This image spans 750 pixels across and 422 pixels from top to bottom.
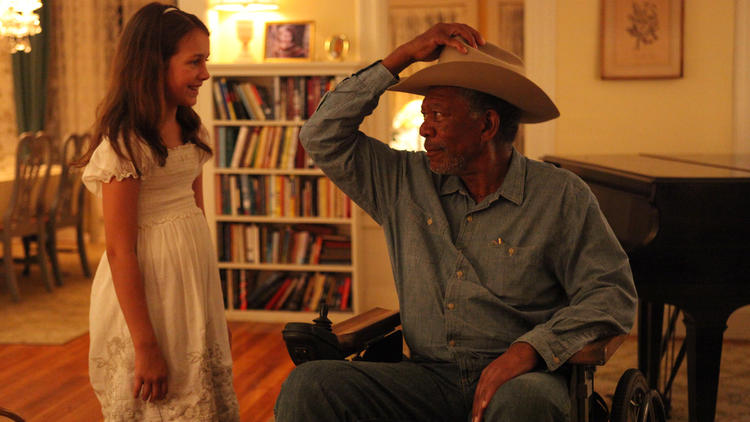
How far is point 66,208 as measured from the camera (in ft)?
19.5

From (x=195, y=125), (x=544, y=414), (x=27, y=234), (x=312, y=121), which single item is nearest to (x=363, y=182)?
(x=312, y=121)

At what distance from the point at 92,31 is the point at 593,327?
21.8ft

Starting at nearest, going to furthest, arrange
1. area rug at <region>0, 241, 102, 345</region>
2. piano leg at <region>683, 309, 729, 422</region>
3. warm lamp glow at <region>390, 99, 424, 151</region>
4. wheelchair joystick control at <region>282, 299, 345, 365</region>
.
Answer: wheelchair joystick control at <region>282, 299, 345, 365</region>
piano leg at <region>683, 309, 729, 422</region>
area rug at <region>0, 241, 102, 345</region>
warm lamp glow at <region>390, 99, 424, 151</region>

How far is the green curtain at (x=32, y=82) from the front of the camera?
743 centimetres

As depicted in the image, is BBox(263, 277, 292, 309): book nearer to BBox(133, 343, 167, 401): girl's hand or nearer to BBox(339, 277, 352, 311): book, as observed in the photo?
BBox(339, 277, 352, 311): book

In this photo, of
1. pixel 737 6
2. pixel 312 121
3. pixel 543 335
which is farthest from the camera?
pixel 737 6

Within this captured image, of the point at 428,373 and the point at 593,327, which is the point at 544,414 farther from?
the point at 428,373

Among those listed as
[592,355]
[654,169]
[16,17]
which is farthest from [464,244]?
[16,17]

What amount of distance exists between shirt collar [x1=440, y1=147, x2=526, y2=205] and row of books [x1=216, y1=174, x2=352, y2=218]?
8.30ft

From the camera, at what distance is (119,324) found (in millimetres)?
2064

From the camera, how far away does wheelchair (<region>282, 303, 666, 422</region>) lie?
1.84 meters

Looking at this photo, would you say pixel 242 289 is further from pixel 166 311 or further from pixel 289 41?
pixel 166 311

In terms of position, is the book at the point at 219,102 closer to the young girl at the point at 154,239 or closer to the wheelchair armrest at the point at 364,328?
the young girl at the point at 154,239

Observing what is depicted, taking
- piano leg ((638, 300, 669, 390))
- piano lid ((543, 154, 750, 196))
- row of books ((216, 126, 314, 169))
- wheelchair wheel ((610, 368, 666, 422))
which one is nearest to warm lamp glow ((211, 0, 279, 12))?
row of books ((216, 126, 314, 169))
